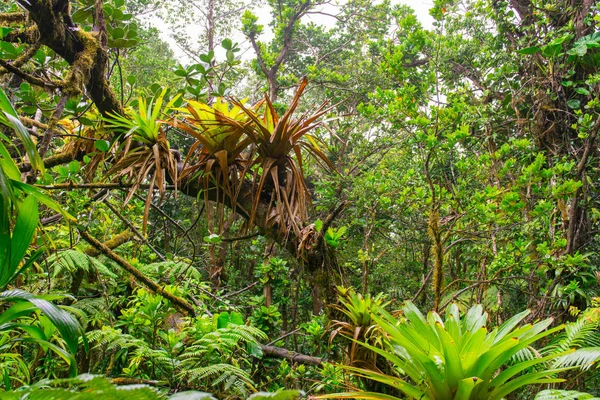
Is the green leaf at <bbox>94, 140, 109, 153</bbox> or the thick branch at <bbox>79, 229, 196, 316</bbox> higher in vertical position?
the green leaf at <bbox>94, 140, 109, 153</bbox>

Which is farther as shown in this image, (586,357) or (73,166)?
(586,357)

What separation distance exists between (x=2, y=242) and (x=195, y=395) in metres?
0.75

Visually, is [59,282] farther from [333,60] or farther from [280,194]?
[333,60]

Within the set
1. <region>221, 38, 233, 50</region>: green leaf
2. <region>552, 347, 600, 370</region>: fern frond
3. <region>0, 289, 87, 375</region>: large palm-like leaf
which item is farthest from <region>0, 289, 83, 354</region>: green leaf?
<region>552, 347, 600, 370</region>: fern frond

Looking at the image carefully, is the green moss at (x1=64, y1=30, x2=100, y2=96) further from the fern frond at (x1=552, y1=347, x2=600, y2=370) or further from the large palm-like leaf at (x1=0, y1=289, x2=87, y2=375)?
the fern frond at (x1=552, y1=347, x2=600, y2=370)

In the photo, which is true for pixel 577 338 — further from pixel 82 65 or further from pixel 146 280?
pixel 82 65

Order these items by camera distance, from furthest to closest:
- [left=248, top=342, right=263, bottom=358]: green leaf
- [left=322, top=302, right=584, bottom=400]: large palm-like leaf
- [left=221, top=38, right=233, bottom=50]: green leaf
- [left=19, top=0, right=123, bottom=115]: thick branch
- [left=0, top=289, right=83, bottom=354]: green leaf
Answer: [left=221, top=38, right=233, bottom=50]: green leaf → [left=248, top=342, right=263, bottom=358]: green leaf → [left=19, top=0, right=123, bottom=115]: thick branch → [left=322, top=302, right=584, bottom=400]: large palm-like leaf → [left=0, top=289, right=83, bottom=354]: green leaf

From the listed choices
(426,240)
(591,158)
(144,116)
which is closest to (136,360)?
(144,116)

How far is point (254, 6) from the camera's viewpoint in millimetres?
7656

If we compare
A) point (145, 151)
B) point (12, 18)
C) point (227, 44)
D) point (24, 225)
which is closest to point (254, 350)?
point (145, 151)

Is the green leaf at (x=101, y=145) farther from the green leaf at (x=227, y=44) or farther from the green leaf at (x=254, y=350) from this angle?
the green leaf at (x=254, y=350)

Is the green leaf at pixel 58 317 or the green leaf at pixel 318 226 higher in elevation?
the green leaf at pixel 318 226

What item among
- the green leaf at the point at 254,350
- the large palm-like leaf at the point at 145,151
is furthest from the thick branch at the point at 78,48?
the green leaf at the point at 254,350

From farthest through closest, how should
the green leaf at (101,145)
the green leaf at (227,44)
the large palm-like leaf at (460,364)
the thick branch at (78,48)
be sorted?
the green leaf at (227,44), the green leaf at (101,145), the thick branch at (78,48), the large palm-like leaf at (460,364)
